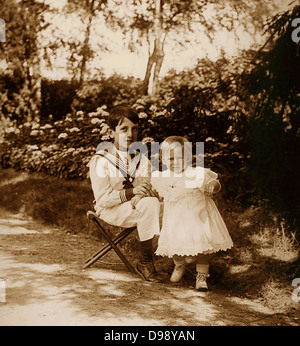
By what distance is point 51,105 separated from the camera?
363 inches

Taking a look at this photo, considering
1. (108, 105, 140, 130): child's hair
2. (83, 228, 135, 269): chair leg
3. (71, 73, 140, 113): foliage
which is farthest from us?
(71, 73, 140, 113): foliage

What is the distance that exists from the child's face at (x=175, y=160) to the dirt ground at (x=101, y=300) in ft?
3.43

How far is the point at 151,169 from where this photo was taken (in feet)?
14.7

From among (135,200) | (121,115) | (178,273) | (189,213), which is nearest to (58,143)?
(121,115)

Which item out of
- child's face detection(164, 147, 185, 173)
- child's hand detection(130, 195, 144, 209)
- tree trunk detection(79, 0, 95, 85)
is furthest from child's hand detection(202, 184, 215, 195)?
tree trunk detection(79, 0, 95, 85)

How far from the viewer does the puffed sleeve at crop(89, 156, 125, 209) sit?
13.9ft

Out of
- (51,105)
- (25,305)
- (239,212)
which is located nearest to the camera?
(25,305)

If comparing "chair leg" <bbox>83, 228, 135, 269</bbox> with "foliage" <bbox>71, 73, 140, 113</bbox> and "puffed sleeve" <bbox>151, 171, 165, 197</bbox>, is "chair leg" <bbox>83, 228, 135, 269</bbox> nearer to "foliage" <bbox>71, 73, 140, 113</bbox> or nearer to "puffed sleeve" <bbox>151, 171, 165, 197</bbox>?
"puffed sleeve" <bbox>151, 171, 165, 197</bbox>

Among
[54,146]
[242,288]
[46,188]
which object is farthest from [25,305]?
[54,146]

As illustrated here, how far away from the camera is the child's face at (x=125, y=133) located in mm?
4238

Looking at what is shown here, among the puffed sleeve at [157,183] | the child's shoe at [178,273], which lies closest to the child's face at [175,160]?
the puffed sleeve at [157,183]

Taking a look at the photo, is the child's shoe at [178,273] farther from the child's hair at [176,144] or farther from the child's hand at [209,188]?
the child's hair at [176,144]

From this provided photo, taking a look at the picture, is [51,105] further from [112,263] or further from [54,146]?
[112,263]
